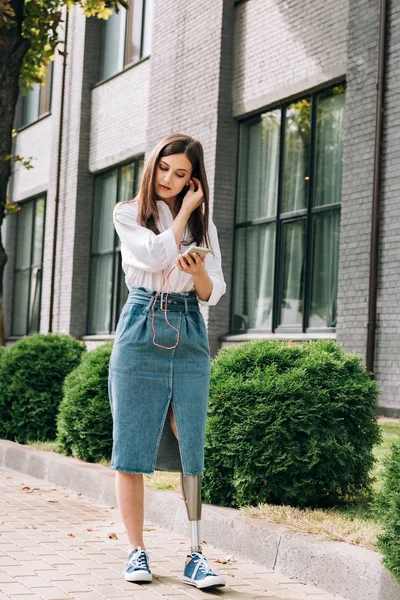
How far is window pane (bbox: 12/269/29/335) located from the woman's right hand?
1918 centimetres

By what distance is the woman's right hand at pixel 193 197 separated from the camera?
197 inches

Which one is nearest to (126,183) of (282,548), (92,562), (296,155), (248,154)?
(248,154)

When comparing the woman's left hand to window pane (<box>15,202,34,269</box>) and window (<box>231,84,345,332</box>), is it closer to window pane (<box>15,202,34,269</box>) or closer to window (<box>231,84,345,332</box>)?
window (<box>231,84,345,332</box>)

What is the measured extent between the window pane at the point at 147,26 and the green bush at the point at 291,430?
12966 mm

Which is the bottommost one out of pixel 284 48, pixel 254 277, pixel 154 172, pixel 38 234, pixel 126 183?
pixel 154 172

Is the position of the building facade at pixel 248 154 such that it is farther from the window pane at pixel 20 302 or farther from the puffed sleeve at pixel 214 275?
the puffed sleeve at pixel 214 275

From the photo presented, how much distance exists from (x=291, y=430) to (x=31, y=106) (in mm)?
19779

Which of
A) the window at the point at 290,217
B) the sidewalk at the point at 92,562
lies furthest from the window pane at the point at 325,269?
the sidewalk at the point at 92,562

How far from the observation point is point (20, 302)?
24422mm

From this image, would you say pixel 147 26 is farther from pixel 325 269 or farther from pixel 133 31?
pixel 325 269

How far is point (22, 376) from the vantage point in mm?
10266

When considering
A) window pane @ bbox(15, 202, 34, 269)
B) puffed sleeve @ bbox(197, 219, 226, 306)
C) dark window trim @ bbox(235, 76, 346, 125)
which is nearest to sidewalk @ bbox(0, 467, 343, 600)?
puffed sleeve @ bbox(197, 219, 226, 306)

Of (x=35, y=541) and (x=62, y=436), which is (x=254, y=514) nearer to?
(x=35, y=541)

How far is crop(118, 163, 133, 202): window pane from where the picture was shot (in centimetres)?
1917
